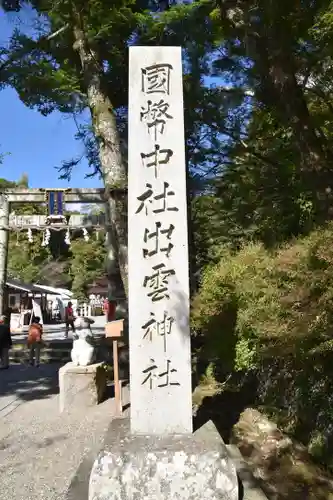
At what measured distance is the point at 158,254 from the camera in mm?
4082

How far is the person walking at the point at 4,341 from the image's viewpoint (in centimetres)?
1166

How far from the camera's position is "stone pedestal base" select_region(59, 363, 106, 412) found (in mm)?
7414

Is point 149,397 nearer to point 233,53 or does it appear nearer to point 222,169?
point 233,53

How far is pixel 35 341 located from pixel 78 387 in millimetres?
5487

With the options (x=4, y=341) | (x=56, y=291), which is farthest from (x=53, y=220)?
(x=56, y=291)

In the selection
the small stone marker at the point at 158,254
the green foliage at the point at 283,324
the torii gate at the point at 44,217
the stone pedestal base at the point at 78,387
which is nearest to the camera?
the small stone marker at the point at 158,254

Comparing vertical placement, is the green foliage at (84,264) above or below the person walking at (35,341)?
above

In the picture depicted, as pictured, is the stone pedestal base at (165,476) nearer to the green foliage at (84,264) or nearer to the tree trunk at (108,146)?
the tree trunk at (108,146)

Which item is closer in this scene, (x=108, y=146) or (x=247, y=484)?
(x=247, y=484)

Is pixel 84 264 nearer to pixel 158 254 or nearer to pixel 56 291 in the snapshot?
pixel 56 291

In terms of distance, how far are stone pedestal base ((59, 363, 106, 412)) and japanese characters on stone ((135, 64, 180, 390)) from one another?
383 cm

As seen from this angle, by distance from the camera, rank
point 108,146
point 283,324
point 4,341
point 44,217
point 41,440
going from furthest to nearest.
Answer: point 44,217 < point 4,341 < point 108,146 < point 41,440 < point 283,324

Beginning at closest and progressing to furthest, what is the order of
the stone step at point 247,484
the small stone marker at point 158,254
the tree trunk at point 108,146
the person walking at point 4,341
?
the stone step at point 247,484 < the small stone marker at point 158,254 < the tree trunk at point 108,146 < the person walking at point 4,341

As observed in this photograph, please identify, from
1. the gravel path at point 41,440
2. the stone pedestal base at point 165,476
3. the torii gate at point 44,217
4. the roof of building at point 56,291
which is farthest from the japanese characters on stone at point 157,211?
the roof of building at point 56,291
